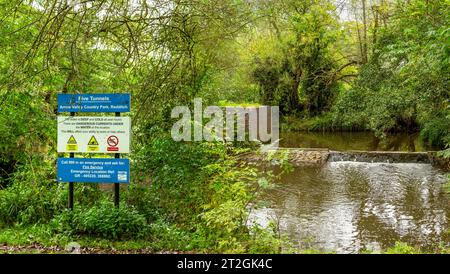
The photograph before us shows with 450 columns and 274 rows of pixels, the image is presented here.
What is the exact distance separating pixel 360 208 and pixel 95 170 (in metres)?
6.41

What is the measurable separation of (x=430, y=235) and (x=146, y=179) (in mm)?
5402

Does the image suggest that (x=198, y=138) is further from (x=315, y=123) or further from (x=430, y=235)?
(x=315, y=123)

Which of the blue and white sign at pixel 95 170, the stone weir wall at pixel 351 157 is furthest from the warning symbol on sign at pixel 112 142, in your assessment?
the stone weir wall at pixel 351 157

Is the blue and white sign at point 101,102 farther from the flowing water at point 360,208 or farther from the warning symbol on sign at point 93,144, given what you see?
the flowing water at point 360,208

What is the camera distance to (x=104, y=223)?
5.83 m

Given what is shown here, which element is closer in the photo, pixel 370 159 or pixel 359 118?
pixel 370 159

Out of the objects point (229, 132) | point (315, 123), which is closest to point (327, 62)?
point (315, 123)

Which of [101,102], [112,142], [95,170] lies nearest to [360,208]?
[112,142]

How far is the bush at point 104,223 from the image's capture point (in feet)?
18.9

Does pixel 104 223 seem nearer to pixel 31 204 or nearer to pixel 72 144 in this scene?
pixel 72 144

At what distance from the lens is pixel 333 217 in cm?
923

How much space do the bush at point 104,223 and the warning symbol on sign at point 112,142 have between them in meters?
0.81
